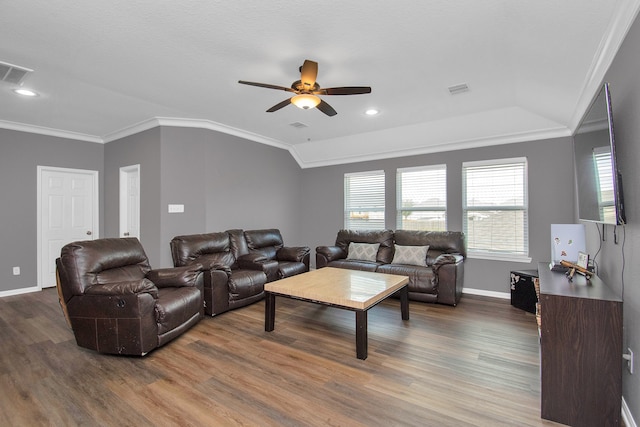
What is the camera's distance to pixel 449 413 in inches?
76.9

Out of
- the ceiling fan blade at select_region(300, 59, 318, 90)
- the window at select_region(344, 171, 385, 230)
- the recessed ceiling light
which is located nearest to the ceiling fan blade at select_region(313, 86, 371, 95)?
the ceiling fan blade at select_region(300, 59, 318, 90)

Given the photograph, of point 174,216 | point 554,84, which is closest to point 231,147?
point 174,216

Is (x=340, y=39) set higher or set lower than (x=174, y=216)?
higher

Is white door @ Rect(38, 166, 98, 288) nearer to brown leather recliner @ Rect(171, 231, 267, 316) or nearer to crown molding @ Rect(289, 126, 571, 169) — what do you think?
brown leather recliner @ Rect(171, 231, 267, 316)

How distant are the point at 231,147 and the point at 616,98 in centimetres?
475

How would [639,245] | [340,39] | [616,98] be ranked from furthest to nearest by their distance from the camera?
[340,39]
[616,98]
[639,245]

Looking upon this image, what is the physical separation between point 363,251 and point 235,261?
2137 mm

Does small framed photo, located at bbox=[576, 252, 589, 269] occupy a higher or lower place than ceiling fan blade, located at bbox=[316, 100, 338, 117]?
lower

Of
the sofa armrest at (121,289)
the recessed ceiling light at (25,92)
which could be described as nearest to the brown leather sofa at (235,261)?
the sofa armrest at (121,289)

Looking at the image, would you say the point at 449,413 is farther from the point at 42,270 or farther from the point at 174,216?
the point at 42,270

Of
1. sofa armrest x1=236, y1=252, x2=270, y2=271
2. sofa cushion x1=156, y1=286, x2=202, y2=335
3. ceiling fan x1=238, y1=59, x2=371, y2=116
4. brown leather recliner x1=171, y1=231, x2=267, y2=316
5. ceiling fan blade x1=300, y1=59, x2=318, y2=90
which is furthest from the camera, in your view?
sofa armrest x1=236, y1=252, x2=270, y2=271

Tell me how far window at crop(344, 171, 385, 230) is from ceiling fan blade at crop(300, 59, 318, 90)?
3378 mm

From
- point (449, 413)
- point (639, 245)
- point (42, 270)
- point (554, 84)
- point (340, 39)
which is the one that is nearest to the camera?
point (639, 245)

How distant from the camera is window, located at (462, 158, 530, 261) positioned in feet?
14.8
